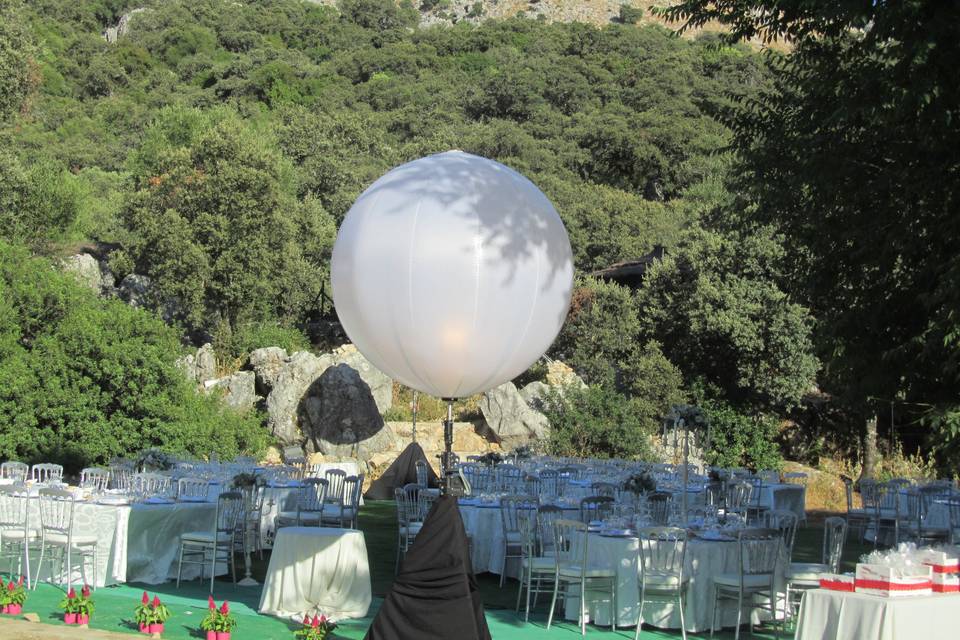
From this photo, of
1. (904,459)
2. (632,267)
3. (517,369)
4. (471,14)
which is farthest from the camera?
(471,14)

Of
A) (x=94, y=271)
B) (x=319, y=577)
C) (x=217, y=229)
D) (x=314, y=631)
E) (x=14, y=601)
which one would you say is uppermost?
(x=217, y=229)

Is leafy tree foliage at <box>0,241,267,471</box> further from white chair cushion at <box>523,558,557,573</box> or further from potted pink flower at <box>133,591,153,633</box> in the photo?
potted pink flower at <box>133,591,153,633</box>

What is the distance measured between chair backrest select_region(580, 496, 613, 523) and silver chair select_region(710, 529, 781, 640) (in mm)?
1997

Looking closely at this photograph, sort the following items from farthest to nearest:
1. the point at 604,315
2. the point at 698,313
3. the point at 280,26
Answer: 1. the point at 280,26
2. the point at 604,315
3. the point at 698,313

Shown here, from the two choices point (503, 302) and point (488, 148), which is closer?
point (503, 302)

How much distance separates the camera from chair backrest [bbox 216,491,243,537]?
34.0 feet

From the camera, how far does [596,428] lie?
22.6m

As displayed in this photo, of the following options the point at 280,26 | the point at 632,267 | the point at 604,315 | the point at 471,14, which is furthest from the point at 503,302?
the point at 471,14

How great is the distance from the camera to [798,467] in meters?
24.4

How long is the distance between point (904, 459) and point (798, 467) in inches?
92.1

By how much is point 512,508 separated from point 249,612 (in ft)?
10.5

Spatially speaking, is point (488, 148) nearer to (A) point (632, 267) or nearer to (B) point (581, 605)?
(A) point (632, 267)

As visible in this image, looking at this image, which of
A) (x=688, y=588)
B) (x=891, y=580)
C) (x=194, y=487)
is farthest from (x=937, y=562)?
(x=194, y=487)

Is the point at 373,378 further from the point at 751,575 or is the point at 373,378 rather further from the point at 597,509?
the point at 751,575
